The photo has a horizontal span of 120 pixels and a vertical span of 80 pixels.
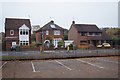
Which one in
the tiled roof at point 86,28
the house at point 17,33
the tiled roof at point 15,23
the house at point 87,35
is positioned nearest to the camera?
the house at point 17,33

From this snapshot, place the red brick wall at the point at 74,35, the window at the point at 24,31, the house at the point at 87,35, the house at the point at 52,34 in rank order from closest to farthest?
the window at the point at 24,31 → the house at the point at 52,34 → the house at the point at 87,35 → the red brick wall at the point at 74,35

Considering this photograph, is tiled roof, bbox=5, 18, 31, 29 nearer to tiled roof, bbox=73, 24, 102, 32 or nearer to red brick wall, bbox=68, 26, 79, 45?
red brick wall, bbox=68, 26, 79, 45

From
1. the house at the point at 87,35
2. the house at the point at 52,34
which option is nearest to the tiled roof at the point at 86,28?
the house at the point at 87,35

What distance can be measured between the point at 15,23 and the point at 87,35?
810 inches

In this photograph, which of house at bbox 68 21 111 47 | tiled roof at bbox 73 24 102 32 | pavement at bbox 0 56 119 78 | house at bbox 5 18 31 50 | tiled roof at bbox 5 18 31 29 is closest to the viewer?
pavement at bbox 0 56 119 78

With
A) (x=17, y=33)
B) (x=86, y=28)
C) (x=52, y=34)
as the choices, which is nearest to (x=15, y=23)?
(x=17, y=33)

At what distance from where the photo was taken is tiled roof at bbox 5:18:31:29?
48531 millimetres

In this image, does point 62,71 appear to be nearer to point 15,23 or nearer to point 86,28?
point 15,23

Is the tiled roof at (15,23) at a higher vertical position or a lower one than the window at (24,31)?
higher

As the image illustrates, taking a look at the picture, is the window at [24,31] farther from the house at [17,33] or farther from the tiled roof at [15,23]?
the tiled roof at [15,23]

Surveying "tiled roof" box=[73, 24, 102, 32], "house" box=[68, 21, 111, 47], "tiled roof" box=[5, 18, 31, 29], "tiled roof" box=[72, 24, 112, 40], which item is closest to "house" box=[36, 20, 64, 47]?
"house" box=[68, 21, 111, 47]

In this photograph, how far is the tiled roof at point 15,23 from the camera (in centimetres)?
4853

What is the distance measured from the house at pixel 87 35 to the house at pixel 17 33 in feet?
45.8

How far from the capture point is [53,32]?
173ft
